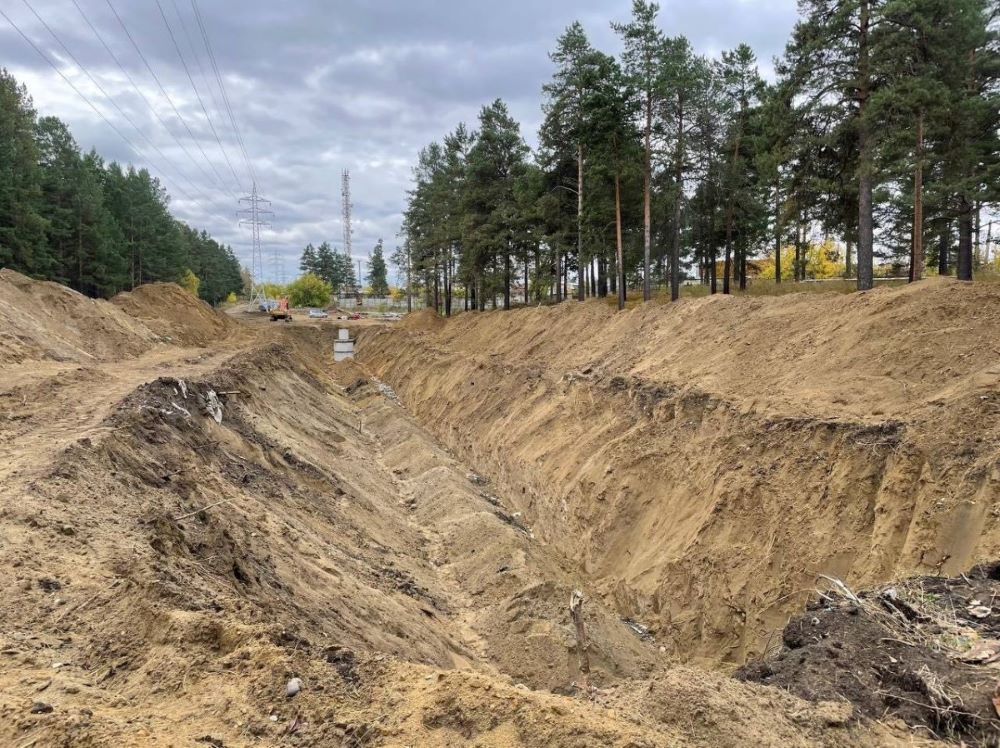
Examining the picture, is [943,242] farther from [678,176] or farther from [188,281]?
[188,281]

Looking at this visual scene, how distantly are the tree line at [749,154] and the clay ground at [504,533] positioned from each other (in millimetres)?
7134

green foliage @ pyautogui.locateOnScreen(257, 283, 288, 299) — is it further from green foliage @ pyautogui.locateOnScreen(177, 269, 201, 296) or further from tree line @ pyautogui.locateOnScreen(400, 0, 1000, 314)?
tree line @ pyautogui.locateOnScreen(400, 0, 1000, 314)

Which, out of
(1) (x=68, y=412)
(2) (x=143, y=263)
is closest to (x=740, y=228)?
(1) (x=68, y=412)

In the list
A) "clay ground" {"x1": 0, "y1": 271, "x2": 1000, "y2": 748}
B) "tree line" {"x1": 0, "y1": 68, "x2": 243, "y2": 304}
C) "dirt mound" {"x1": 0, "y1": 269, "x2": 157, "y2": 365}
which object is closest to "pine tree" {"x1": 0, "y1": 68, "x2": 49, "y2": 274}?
"tree line" {"x1": 0, "y1": 68, "x2": 243, "y2": 304}

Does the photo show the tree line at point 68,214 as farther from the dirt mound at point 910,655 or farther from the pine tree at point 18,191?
the dirt mound at point 910,655

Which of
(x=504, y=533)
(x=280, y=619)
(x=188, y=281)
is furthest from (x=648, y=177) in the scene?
(x=188, y=281)

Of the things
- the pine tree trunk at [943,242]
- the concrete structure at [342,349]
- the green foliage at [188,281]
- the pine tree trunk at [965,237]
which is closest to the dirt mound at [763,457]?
the pine tree trunk at [965,237]

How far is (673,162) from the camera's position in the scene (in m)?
25.6

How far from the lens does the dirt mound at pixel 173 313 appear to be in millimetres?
32781

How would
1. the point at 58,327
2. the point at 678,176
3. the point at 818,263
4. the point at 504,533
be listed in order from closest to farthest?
the point at 504,533 → the point at 58,327 → the point at 678,176 → the point at 818,263

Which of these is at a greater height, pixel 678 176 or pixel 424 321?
pixel 678 176

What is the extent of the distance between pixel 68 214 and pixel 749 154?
1855 inches

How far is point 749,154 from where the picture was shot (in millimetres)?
31031

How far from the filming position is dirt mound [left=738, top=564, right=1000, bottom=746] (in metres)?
3.71
